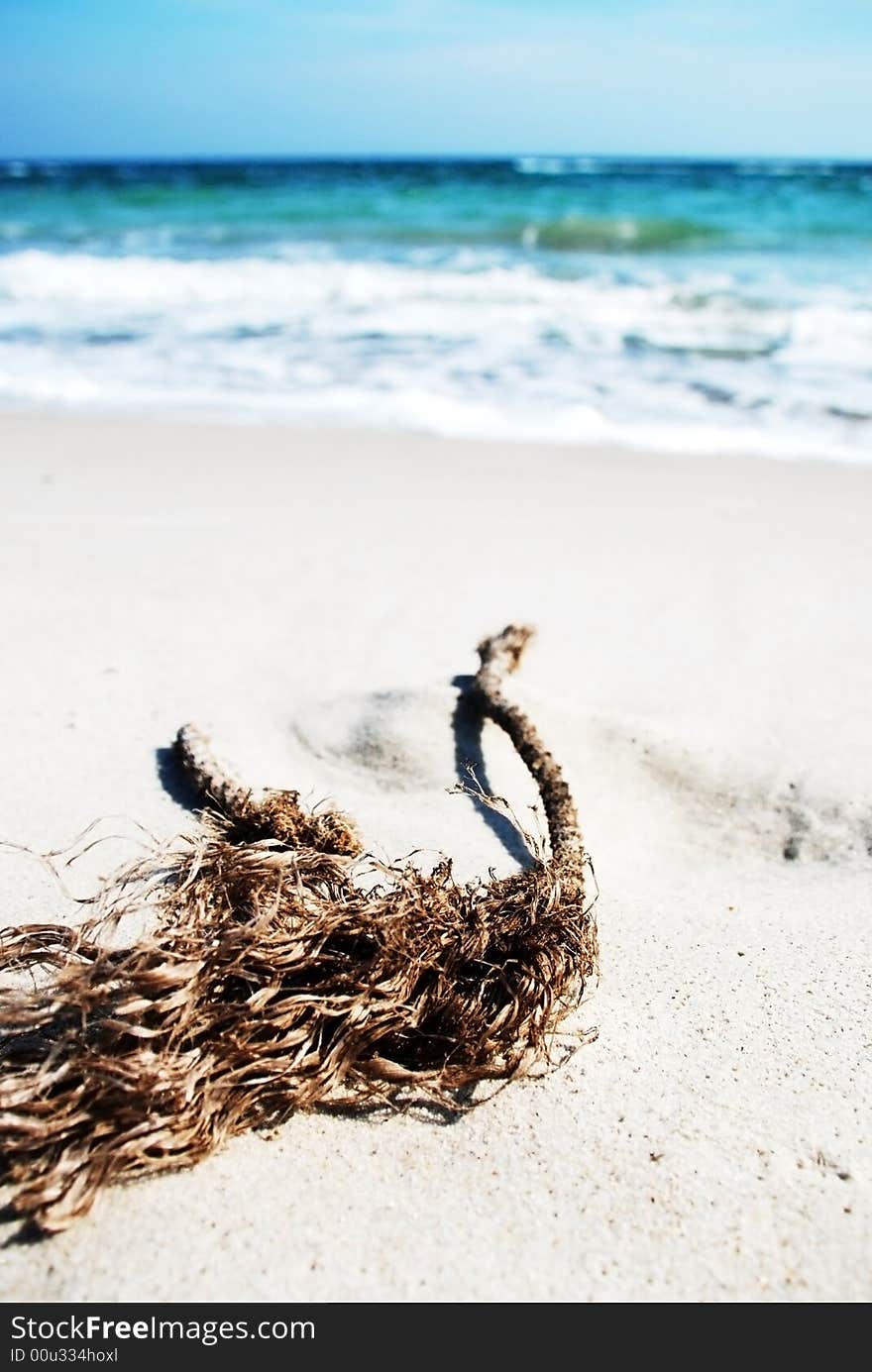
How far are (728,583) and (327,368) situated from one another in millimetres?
4489

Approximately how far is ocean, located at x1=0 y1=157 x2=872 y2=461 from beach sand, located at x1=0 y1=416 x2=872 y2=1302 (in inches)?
37.1

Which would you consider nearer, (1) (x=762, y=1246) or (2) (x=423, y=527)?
(1) (x=762, y=1246)

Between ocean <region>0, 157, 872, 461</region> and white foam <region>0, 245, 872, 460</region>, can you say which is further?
ocean <region>0, 157, 872, 461</region>

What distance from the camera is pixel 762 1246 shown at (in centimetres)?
153

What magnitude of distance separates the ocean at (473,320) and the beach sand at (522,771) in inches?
37.1

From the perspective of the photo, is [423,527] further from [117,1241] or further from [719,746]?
[117,1241]

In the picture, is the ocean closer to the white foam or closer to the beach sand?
the white foam

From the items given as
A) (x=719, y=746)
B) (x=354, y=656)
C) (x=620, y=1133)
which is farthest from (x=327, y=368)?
(x=620, y=1133)

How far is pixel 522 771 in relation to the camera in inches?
108

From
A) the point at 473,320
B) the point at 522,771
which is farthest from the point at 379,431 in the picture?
the point at 473,320

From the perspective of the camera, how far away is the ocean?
6.53 m

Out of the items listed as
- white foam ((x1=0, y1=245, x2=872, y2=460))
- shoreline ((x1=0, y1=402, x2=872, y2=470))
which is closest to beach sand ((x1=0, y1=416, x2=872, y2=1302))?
shoreline ((x1=0, y1=402, x2=872, y2=470))

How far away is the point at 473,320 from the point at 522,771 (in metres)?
7.55

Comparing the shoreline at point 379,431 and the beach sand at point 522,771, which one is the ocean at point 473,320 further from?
the beach sand at point 522,771
